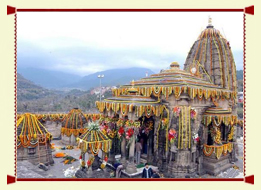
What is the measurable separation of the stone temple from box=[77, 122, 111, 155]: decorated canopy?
1226 millimetres

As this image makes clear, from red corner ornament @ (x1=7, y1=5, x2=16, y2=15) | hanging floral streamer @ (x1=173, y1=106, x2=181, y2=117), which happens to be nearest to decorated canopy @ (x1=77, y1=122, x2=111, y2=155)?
hanging floral streamer @ (x1=173, y1=106, x2=181, y2=117)

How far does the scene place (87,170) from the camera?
11.8 meters

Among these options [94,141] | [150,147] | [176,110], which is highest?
[176,110]

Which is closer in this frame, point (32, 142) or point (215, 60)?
point (32, 142)

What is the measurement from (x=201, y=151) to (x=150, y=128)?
4011 mm

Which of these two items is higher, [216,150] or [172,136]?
[172,136]

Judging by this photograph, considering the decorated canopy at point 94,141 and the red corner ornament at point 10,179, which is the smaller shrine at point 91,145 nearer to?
the decorated canopy at point 94,141

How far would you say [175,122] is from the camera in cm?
1234

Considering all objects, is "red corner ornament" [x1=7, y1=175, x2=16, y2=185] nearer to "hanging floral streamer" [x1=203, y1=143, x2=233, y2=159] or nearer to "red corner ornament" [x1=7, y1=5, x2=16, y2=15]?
"red corner ornament" [x1=7, y1=5, x2=16, y2=15]

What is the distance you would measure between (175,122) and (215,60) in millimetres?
7952

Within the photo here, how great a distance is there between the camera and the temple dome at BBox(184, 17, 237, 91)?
16562 mm
